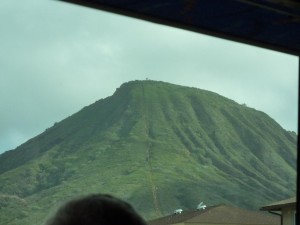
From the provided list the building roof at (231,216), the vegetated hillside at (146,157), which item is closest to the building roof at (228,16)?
the vegetated hillside at (146,157)

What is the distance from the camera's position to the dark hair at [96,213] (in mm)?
958

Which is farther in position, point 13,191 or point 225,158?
point 225,158

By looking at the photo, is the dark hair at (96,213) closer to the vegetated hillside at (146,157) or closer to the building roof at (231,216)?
the vegetated hillside at (146,157)

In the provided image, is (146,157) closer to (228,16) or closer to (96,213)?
(228,16)

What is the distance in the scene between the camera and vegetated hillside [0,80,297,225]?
3.61m

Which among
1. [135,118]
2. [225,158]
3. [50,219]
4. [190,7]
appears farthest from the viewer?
[225,158]

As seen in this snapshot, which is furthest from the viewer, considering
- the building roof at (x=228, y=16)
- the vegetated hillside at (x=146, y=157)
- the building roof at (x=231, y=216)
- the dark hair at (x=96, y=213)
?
the building roof at (x=231, y=216)

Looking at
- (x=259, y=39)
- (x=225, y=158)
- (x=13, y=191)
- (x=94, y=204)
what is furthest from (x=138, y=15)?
(x=225, y=158)

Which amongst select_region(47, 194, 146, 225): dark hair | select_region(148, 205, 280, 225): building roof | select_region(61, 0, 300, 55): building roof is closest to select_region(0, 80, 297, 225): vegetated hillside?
select_region(47, 194, 146, 225): dark hair

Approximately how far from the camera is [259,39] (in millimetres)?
2471

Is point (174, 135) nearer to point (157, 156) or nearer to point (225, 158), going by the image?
point (157, 156)

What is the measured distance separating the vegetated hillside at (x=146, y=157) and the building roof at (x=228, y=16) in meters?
0.65

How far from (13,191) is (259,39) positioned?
6.20 feet

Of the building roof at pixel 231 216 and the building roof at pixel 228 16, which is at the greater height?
the building roof at pixel 231 216
